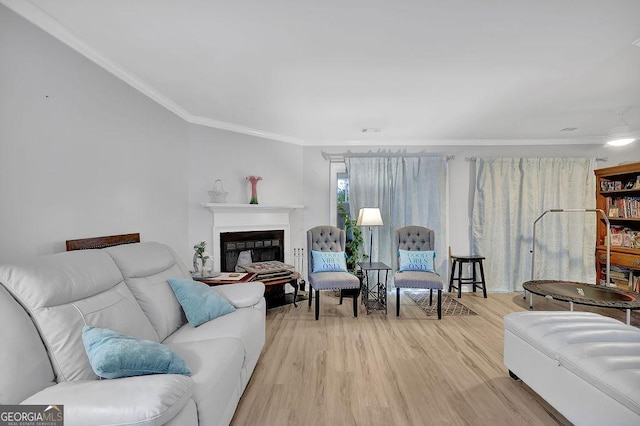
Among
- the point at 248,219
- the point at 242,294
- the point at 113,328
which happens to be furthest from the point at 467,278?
the point at 113,328

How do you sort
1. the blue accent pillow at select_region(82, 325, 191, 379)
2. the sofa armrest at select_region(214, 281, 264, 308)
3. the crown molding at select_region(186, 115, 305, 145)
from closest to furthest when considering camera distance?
the blue accent pillow at select_region(82, 325, 191, 379), the sofa armrest at select_region(214, 281, 264, 308), the crown molding at select_region(186, 115, 305, 145)

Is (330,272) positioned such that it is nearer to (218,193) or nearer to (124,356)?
(218,193)

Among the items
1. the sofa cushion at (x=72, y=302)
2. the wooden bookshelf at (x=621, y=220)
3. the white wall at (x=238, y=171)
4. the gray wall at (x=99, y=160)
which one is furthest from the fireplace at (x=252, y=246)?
the wooden bookshelf at (x=621, y=220)

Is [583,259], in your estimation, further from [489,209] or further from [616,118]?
[616,118]

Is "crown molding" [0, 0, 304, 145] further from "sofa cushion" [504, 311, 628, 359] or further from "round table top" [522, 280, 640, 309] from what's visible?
"round table top" [522, 280, 640, 309]

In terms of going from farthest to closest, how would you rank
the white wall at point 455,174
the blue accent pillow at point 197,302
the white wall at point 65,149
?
1. the white wall at point 455,174
2. the blue accent pillow at point 197,302
3. the white wall at point 65,149

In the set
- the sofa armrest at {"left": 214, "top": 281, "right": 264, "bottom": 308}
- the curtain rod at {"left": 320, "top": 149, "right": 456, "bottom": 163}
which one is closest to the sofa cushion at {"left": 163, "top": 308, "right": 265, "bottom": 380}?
the sofa armrest at {"left": 214, "top": 281, "right": 264, "bottom": 308}

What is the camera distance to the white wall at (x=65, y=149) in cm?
169

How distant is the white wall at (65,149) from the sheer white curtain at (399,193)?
9.50ft

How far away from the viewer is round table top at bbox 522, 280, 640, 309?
3.01 m

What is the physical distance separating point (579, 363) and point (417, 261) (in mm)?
2441

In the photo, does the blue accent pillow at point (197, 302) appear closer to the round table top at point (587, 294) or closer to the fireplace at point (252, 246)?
the fireplace at point (252, 246)

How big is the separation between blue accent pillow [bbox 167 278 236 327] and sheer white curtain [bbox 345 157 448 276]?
2869 millimetres

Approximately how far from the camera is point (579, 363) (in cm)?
169
